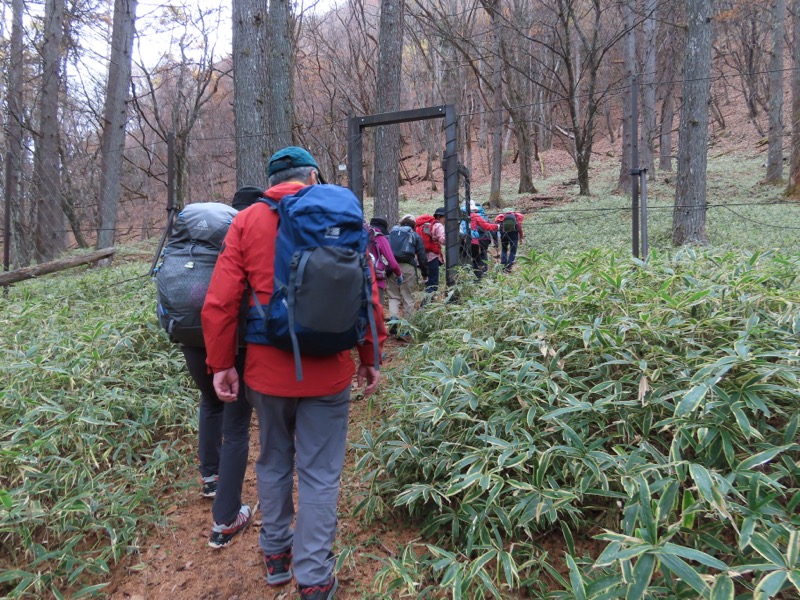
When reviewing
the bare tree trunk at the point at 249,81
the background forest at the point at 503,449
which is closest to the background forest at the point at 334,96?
the bare tree trunk at the point at 249,81

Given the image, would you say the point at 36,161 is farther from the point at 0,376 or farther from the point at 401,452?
the point at 401,452

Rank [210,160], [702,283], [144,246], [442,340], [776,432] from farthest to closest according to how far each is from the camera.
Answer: [210,160], [144,246], [442,340], [702,283], [776,432]

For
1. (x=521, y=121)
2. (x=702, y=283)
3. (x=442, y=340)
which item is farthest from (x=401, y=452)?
(x=521, y=121)

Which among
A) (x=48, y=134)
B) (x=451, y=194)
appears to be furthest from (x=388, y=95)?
(x=48, y=134)

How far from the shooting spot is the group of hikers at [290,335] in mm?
1862

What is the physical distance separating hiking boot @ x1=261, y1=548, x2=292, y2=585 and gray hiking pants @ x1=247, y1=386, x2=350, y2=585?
0.17 meters

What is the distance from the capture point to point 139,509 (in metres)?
2.73

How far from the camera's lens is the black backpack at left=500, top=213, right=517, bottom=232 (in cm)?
892

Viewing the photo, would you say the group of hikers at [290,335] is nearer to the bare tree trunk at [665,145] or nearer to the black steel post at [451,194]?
the black steel post at [451,194]

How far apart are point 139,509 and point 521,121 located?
17.1 metres

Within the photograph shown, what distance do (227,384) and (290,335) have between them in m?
0.47

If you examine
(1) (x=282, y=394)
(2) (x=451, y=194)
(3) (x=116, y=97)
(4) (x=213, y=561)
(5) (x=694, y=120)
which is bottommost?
(4) (x=213, y=561)

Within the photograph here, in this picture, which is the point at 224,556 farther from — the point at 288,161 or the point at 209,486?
the point at 288,161

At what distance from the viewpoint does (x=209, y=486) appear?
114 inches
